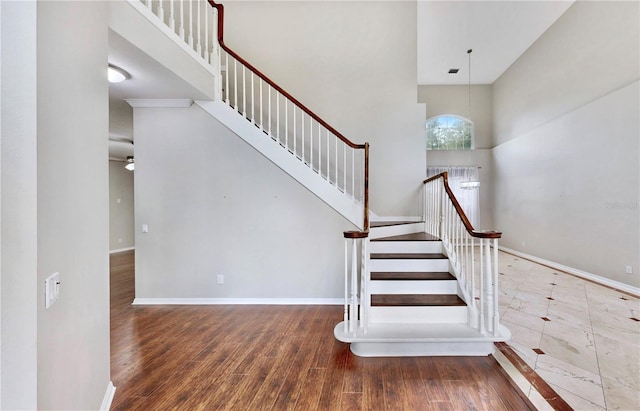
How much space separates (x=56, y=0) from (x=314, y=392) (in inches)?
107

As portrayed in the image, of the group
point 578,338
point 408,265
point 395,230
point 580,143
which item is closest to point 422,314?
point 408,265

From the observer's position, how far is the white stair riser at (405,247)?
324 cm

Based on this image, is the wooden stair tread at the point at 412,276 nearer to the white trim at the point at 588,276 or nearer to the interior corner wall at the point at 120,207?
the white trim at the point at 588,276

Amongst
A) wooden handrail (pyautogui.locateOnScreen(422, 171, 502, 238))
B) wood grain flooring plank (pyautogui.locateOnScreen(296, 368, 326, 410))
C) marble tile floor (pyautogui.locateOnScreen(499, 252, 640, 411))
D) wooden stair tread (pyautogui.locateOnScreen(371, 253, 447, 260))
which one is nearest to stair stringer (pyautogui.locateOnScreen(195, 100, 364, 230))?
wooden stair tread (pyautogui.locateOnScreen(371, 253, 447, 260))

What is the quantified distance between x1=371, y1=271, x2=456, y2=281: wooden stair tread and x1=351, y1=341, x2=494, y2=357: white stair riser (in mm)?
657

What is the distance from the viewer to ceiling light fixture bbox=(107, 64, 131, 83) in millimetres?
2602

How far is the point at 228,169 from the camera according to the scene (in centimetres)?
358

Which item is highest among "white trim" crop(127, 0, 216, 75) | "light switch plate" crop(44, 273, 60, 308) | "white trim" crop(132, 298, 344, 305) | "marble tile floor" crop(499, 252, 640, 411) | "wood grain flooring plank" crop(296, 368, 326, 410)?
"white trim" crop(127, 0, 216, 75)

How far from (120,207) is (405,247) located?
783 cm

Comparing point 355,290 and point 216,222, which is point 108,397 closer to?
point 355,290

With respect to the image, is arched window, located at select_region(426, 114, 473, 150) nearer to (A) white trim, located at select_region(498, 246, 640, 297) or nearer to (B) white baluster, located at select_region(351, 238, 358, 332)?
(A) white trim, located at select_region(498, 246, 640, 297)

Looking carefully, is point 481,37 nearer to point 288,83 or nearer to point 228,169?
point 288,83

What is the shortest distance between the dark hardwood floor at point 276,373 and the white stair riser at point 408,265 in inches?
33.3

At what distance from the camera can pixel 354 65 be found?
14.9ft
